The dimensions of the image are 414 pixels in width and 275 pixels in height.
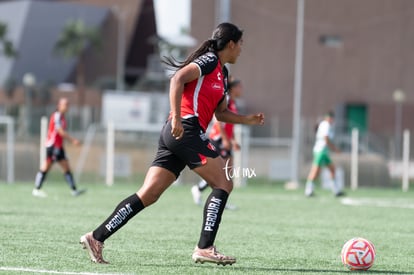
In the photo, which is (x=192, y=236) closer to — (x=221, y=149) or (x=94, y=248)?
(x=94, y=248)

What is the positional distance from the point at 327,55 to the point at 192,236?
48716mm

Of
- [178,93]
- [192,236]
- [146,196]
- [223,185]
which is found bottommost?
[192,236]

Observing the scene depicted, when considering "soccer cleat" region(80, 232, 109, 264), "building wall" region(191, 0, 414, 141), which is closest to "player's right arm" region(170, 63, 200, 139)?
"soccer cleat" region(80, 232, 109, 264)

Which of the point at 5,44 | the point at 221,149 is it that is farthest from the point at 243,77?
the point at 221,149

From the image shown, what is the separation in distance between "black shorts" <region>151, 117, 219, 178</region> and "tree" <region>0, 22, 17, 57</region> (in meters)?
68.9

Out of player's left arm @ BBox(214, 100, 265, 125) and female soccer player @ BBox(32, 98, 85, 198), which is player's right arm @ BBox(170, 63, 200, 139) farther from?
female soccer player @ BBox(32, 98, 85, 198)

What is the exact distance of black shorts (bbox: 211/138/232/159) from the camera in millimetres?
18000

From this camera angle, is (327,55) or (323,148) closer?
(323,148)

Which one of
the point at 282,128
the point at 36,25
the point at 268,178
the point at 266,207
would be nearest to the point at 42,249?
the point at 266,207

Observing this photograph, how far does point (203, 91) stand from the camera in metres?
8.73

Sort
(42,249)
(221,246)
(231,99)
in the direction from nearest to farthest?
(42,249), (221,246), (231,99)

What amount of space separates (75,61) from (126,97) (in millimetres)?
32219

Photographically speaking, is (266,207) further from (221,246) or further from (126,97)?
(126,97)

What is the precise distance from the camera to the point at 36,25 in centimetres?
7888
